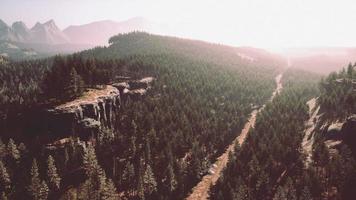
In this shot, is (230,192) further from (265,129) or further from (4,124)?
(4,124)

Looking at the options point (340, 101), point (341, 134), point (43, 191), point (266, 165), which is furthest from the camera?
point (340, 101)

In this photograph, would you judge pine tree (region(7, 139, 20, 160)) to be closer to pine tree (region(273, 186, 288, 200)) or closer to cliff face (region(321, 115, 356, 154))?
pine tree (region(273, 186, 288, 200))

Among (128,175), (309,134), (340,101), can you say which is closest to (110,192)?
(128,175)

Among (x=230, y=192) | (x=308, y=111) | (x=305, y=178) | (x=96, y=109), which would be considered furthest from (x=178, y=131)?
(x=308, y=111)

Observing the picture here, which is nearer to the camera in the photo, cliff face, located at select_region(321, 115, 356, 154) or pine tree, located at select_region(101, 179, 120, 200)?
pine tree, located at select_region(101, 179, 120, 200)

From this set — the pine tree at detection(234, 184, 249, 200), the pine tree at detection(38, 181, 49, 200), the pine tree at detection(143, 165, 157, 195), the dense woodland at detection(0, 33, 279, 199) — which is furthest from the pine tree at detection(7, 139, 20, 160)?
the pine tree at detection(234, 184, 249, 200)

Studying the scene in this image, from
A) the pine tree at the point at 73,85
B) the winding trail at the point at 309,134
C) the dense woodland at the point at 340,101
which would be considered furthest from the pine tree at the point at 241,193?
the pine tree at the point at 73,85

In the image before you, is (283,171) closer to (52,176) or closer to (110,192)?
(110,192)
